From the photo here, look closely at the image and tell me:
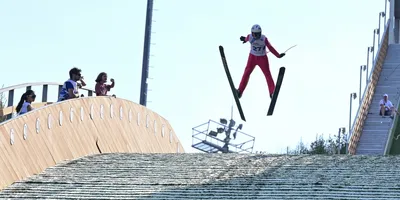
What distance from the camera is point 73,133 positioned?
66.3 feet

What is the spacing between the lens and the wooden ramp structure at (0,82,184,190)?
58.0 ft

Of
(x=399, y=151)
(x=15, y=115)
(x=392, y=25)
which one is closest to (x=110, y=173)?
(x=15, y=115)

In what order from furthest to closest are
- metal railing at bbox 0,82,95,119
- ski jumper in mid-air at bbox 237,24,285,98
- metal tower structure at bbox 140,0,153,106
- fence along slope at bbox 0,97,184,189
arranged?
1. metal tower structure at bbox 140,0,153,106
2. ski jumper in mid-air at bbox 237,24,285,98
3. metal railing at bbox 0,82,95,119
4. fence along slope at bbox 0,97,184,189

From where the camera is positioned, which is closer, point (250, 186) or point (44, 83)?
point (250, 186)

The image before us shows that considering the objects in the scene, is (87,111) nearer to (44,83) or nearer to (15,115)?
(44,83)

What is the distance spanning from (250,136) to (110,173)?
1917 centimetres

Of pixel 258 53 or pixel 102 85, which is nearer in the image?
pixel 258 53

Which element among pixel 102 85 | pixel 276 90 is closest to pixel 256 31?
pixel 276 90

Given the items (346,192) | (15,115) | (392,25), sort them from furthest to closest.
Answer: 1. (392,25)
2. (15,115)
3. (346,192)

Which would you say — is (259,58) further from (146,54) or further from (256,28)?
(146,54)

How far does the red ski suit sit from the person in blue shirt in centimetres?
294

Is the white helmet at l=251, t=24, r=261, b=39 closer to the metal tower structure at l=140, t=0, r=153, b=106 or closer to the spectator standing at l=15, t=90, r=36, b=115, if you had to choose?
the spectator standing at l=15, t=90, r=36, b=115

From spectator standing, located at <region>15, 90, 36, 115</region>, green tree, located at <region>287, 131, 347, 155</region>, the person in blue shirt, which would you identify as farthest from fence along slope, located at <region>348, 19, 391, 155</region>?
spectator standing, located at <region>15, 90, 36, 115</region>

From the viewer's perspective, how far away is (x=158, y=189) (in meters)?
16.5
